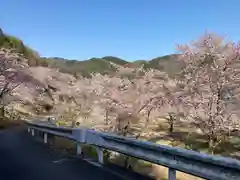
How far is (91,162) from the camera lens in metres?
7.21

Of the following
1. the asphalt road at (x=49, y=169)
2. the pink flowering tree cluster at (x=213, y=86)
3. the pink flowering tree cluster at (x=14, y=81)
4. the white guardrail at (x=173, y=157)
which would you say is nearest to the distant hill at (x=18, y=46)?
the pink flowering tree cluster at (x=14, y=81)

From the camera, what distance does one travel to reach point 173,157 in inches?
197

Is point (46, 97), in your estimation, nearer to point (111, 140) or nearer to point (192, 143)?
point (192, 143)

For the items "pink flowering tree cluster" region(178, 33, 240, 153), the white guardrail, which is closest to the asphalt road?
the white guardrail

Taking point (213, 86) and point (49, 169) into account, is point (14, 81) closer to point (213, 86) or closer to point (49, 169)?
point (213, 86)

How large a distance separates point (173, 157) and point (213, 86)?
12.4 metres

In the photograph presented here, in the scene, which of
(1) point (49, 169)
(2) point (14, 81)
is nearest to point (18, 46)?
(2) point (14, 81)

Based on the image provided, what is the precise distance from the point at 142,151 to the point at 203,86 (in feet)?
40.1

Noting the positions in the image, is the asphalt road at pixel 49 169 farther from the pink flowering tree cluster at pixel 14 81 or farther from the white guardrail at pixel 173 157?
the pink flowering tree cluster at pixel 14 81

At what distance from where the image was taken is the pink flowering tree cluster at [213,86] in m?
16.0

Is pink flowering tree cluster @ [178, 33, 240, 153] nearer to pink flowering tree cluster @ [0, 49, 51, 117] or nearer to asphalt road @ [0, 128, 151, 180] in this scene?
asphalt road @ [0, 128, 151, 180]

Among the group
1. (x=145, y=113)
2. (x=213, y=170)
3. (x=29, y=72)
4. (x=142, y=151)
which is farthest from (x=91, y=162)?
(x=29, y=72)

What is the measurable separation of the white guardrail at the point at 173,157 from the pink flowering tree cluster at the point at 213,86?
10.4m

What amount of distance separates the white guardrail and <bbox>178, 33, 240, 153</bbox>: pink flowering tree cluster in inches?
408
